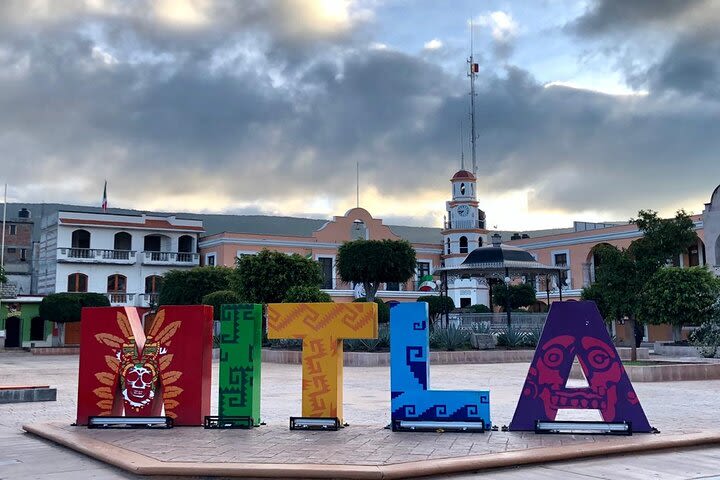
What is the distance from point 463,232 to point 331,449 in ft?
156

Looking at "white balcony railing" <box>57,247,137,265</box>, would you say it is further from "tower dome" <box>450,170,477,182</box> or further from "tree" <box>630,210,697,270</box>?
"tree" <box>630,210,697,270</box>

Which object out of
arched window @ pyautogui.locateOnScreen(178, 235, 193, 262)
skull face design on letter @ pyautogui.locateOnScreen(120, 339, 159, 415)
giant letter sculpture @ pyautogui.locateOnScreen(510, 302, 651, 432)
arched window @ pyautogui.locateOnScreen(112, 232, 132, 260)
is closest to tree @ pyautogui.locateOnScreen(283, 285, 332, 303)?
skull face design on letter @ pyautogui.locateOnScreen(120, 339, 159, 415)

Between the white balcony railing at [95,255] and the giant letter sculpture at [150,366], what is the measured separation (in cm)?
3925

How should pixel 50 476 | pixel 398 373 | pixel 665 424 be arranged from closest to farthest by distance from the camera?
pixel 50 476 → pixel 398 373 → pixel 665 424

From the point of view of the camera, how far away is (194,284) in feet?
132

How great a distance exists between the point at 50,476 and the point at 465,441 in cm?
437

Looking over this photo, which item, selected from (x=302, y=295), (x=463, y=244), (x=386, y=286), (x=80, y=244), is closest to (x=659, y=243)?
(x=302, y=295)

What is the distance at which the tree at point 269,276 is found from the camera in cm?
2959

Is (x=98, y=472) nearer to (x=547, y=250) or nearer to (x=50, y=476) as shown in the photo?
(x=50, y=476)

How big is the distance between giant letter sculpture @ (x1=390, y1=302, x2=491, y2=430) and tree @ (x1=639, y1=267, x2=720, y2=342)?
20472 mm

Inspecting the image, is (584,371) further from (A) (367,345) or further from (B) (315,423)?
(A) (367,345)

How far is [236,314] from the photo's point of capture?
984 cm

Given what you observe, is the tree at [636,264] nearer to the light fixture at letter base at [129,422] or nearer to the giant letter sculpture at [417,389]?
the giant letter sculpture at [417,389]

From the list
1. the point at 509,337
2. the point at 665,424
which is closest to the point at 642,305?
the point at 509,337
